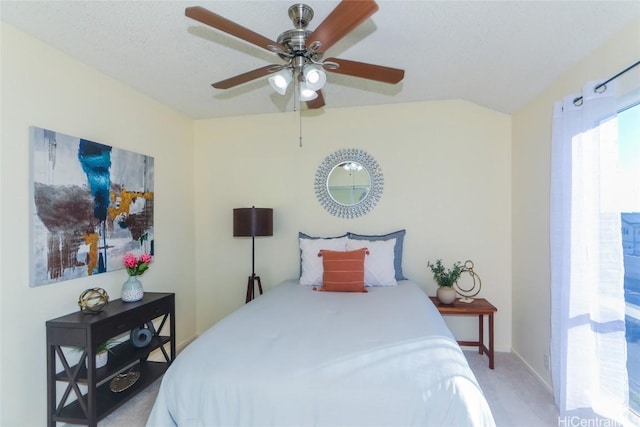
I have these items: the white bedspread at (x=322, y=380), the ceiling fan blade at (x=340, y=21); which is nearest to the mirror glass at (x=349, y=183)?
the white bedspread at (x=322, y=380)

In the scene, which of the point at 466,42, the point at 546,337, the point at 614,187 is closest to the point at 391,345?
the point at 614,187

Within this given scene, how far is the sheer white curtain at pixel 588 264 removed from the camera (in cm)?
174

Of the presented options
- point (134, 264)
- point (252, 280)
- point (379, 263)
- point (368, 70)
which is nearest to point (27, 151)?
point (134, 264)

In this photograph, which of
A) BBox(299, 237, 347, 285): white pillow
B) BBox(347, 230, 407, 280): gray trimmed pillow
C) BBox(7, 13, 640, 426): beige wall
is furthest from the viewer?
BBox(347, 230, 407, 280): gray trimmed pillow

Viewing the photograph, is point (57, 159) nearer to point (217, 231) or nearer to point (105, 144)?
point (105, 144)

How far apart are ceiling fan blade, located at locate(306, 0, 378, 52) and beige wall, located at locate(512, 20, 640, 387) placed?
5.60 ft

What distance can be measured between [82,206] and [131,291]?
741 millimetres

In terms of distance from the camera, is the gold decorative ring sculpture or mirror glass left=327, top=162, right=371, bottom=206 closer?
the gold decorative ring sculpture

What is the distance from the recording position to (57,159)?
217cm

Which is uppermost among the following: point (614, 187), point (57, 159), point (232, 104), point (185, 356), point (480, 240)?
point (232, 104)

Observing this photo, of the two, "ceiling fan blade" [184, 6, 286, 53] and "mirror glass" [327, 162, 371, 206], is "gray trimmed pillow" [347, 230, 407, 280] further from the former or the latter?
"ceiling fan blade" [184, 6, 286, 53]

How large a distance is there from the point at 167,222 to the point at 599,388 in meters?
3.66

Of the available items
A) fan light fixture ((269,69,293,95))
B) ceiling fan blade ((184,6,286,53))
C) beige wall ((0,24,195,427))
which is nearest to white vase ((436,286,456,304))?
fan light fixture ((269,69,293,95))

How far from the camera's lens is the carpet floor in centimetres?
214
